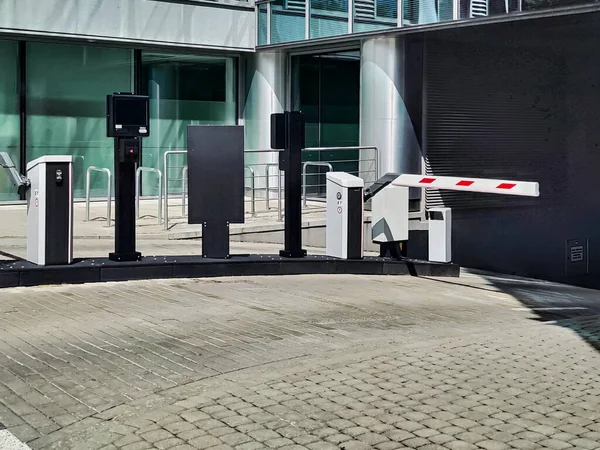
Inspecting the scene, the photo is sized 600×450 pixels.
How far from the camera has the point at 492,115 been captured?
21.8 m

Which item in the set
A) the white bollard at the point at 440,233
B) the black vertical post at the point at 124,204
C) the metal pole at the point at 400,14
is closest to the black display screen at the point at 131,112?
the black vertical post at the point at 124,204

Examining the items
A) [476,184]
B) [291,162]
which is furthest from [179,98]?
[476,184]

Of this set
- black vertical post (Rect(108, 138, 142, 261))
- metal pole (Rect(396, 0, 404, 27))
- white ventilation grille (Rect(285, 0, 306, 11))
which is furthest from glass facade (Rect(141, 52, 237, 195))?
black vertical post (Rect(108, 138, 142, 261))

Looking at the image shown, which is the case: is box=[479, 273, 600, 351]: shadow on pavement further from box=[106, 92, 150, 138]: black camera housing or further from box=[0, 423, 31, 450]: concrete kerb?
box=[0, 423, 31, 450]: concrete kerb

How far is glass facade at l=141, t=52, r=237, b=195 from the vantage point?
22.7 meters

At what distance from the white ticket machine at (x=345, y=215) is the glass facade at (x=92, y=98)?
31.8ft

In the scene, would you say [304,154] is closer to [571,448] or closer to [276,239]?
[276,239]

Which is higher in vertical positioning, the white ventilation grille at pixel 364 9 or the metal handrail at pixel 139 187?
the white ventilation grille at pixel 364 9

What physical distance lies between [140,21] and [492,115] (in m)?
7.74

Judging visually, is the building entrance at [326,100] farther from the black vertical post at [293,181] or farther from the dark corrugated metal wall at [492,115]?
the black vertical post at [293,181]

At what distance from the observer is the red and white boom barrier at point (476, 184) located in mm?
11062

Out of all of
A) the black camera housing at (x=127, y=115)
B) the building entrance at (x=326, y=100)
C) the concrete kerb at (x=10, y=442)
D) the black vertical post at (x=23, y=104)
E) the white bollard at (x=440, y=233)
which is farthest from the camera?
the building entrance at (x=326, y=100)

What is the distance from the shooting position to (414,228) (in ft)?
62.4

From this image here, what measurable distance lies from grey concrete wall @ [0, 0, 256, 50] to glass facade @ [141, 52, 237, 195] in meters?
0.83
